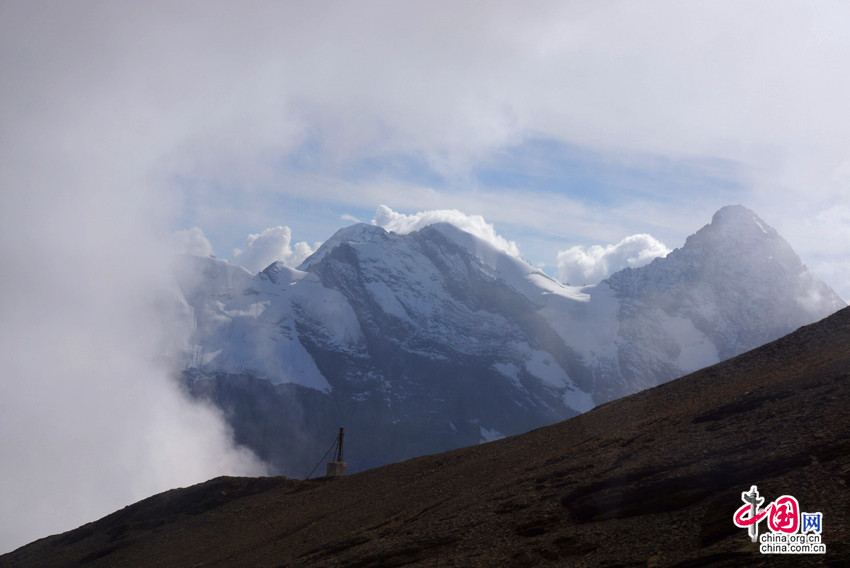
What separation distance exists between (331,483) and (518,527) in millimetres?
27178

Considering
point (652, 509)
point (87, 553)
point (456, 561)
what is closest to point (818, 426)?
point (652, 509)

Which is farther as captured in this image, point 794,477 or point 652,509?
point 652,509

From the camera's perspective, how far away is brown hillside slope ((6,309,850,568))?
78.6 feet

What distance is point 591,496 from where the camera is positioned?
2950cm

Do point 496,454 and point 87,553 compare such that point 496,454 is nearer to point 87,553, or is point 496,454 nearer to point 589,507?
point 589,507

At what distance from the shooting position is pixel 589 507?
28.5 m

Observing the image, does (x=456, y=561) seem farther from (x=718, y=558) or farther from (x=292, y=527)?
(x=292, y=527)

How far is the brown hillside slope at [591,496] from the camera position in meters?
24.0

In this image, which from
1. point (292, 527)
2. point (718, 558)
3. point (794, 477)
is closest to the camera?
point (718, 558)

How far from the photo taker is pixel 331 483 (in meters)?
53.7

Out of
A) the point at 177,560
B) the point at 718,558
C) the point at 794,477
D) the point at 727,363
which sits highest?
the point at 727,363

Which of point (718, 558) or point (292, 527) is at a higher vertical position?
point (292, 527)

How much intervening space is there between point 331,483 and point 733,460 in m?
32.7

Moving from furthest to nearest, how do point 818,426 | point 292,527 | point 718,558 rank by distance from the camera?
point 292,527, point 818,426, point 718,558
